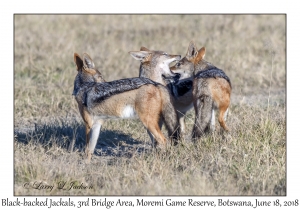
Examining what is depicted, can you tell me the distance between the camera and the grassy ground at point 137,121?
21.8 ft

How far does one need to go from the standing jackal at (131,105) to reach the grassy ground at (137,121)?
288 millimetres

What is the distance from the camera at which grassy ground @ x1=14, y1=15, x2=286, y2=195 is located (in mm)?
6654

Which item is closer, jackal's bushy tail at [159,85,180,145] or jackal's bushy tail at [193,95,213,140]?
jackal's bushy tail at [159,85,180,145]

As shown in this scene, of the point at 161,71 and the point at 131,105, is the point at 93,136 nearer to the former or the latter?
the point at 131,105

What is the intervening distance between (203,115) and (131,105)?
1.00 m

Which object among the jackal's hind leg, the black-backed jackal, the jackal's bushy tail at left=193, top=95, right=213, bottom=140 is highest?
the black-backed jackal

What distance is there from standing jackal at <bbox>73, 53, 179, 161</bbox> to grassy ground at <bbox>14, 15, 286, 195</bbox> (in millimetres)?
288

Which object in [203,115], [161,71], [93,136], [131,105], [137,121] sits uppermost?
[161,71]

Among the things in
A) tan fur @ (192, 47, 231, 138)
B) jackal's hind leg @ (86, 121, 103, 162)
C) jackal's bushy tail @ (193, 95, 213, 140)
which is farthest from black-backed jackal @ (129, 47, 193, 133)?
jackal's hind leg @ (86, 121, 103, 162)

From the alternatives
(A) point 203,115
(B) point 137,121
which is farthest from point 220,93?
(B) point 137,121

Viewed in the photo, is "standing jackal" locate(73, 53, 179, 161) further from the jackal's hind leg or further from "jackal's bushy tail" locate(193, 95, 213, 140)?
"jackal's bushy tail" locate(193, 95, 213, 140)

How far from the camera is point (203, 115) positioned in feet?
25.7

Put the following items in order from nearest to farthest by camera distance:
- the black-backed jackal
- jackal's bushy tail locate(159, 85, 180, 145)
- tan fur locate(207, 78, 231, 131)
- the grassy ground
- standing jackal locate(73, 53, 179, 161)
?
1. the grassy ground
2. standing jackal locate(73, 53, 179, 161)
3. jackal's bushy tail locate(159, 85, 180, 145)
4. tan fur locate(207, 78, 231, 131)
5. the black-backed jackal

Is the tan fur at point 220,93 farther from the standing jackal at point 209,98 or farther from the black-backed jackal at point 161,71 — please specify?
the black-backed jackal at point 161,71
